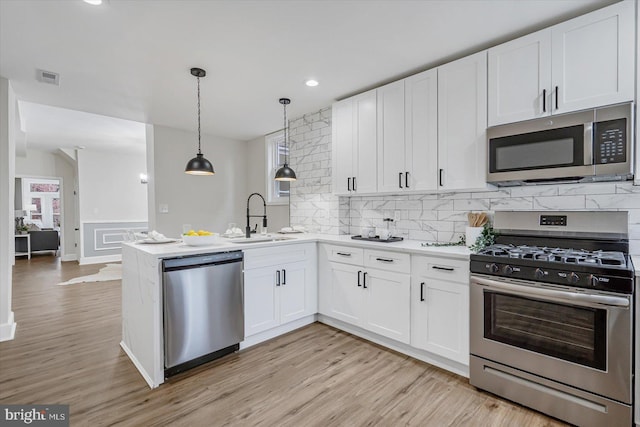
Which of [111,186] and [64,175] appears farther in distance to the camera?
[64,175]

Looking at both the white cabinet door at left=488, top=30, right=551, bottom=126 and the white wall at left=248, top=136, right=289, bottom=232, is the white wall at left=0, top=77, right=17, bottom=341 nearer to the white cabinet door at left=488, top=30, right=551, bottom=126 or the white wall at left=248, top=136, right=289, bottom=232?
the white wall at left=248, top=136, right=289, bottom=232

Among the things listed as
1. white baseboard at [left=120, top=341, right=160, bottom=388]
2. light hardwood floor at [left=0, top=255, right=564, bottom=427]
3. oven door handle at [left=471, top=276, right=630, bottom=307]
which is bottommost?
light hardwood floor at [left=0, top=255, right=564, bottom=427]

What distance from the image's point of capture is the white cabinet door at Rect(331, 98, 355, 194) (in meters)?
3.49

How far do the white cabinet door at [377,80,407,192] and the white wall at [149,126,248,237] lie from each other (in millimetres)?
3388

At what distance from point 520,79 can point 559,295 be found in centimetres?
154

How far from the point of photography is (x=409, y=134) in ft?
9.69

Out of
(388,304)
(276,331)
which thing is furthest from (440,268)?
(276,331)

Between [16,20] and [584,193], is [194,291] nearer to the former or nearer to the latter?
[16,20]

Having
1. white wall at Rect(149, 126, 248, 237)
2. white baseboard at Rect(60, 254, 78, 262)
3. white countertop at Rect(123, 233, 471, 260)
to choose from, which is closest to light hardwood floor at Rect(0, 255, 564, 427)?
white countertop at Rect(123, 233, 471, 260)

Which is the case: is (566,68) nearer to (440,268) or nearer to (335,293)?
(440,268)

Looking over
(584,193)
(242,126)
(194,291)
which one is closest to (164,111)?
(242,126)

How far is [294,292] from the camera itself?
3.22 m

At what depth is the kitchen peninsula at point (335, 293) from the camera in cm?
231

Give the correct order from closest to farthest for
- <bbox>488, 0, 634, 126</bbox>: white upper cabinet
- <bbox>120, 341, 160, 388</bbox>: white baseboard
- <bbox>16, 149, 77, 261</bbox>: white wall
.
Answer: <bbox>488, 0, 634, 126</bbox>: white upper cabinet
<bbox>120, 341, 160, 388</bbox>: white baseboard
<bbox>16, 149, 77, 261</bbox>: white wall
